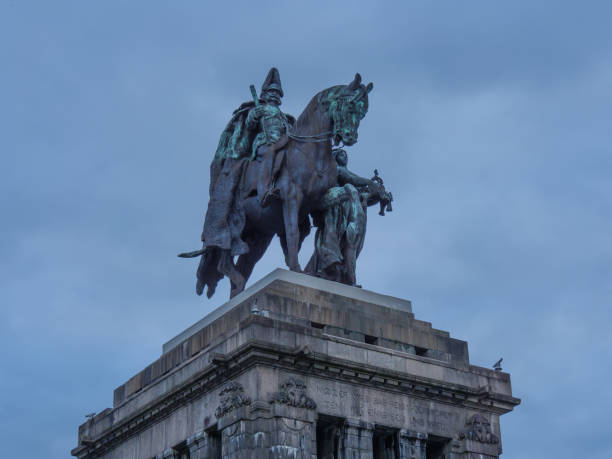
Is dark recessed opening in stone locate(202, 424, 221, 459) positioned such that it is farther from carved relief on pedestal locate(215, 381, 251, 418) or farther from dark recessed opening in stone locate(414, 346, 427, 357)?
dark recessed opening in stone locate(414, 346, 427, 357)

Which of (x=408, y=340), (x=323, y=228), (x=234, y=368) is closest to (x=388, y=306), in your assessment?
(x=408, y=340)

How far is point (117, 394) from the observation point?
1492 inches

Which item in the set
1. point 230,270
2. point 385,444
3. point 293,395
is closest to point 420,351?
point 385,444

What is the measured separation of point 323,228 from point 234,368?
7.21m

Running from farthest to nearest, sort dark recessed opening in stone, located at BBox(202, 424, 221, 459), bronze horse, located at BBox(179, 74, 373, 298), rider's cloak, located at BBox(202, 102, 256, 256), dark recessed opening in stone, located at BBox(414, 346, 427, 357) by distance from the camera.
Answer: rider's cloak, located at BBox(202, 102, 256, 256), bronze horse, located at BBox(179, 74, 373, 298), dark recessed opening in stone, located at BBox(414, 346, 427, 357), dark recessed opening in stone, located at BBox(202, 424, 221, 459)

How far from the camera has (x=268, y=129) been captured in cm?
3700

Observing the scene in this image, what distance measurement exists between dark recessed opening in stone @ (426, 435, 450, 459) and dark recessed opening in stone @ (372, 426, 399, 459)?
4.08 ft

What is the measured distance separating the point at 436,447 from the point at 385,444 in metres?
1.93

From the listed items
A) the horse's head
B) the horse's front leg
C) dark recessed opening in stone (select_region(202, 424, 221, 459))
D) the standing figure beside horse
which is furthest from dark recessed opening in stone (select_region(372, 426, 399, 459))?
the horse's head

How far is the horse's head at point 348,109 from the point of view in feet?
117

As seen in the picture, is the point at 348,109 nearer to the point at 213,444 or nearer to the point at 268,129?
the point at 268,129

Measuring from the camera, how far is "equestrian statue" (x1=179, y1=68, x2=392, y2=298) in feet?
117

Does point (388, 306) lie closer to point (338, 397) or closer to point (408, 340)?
point (408, 340)

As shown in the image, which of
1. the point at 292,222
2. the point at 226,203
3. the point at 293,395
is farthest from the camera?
the point at 226,203
